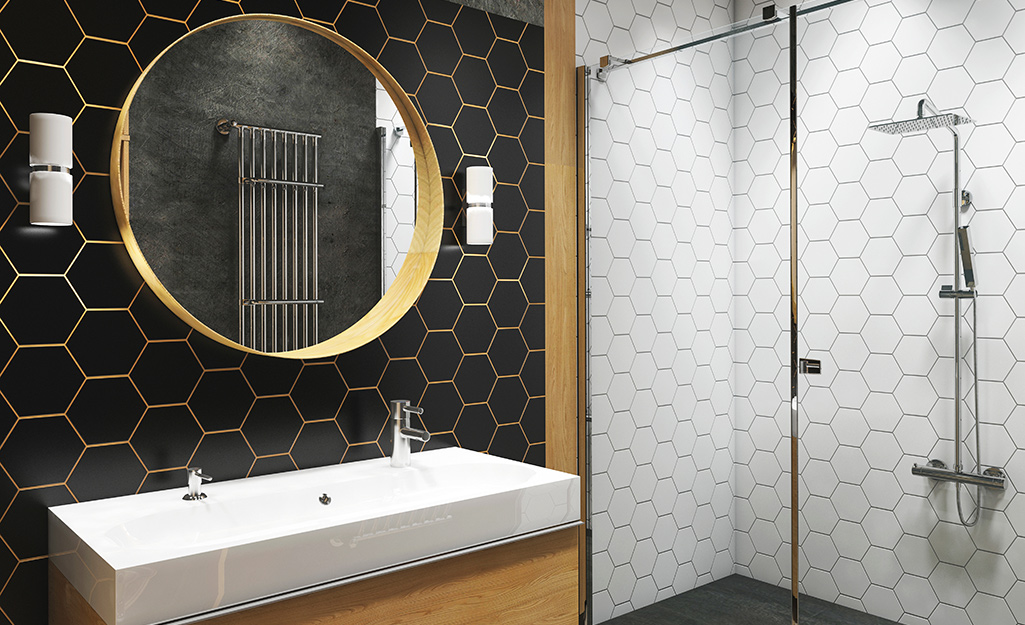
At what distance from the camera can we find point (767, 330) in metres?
2.32

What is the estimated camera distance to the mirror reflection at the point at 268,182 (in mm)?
1850

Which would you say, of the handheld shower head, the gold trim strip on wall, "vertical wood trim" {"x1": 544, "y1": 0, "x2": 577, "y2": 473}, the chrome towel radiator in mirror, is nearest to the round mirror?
the chrome towel radiator in mirror

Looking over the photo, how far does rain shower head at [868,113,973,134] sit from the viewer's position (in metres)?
1.99

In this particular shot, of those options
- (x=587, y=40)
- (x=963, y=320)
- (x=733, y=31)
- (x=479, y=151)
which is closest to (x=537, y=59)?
(x=587, y=40)

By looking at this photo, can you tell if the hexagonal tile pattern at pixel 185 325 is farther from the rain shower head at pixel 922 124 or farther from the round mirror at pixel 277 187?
the rain shower head at pixel 922 124

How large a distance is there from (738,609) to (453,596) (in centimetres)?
111

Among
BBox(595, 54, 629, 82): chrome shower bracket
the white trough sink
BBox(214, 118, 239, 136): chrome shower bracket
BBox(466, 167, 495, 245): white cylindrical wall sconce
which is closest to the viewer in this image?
the white trough sink

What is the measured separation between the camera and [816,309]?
2219 mm

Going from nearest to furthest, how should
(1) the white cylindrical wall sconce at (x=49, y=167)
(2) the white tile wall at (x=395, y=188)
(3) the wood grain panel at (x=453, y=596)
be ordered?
1. (3) the wood grain panel at (x=453, y=596)
2. (1) the white cylindrical wall sconce at (x=49, y=167)
3. (2) the white tile wall at (x=395, y=188)

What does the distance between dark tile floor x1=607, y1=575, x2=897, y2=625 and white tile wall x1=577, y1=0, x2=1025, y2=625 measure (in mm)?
36

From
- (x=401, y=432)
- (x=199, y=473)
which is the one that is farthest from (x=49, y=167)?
(x=401, y=432)

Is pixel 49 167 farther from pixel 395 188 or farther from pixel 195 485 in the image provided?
pixel 395 188

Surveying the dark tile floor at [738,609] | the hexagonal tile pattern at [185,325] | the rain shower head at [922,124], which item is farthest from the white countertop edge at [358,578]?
the rain shower head at [922,124]

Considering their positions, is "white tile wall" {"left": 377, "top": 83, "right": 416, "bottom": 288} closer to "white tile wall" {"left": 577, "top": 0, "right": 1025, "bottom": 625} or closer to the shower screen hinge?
"white tile wall" {"left": 577, "top": 0, "right": 1025, "bottom": 625}
